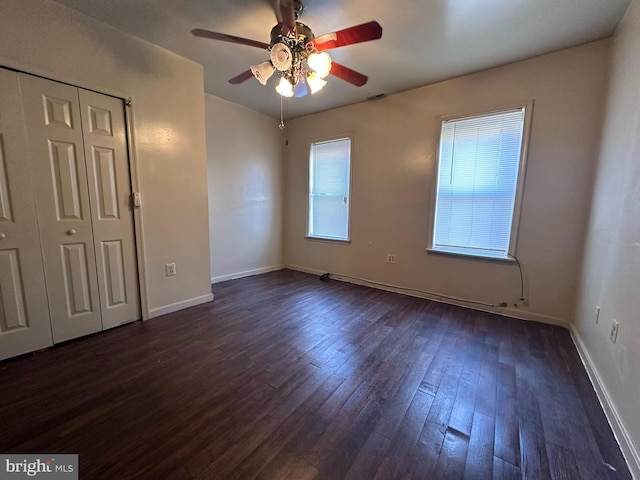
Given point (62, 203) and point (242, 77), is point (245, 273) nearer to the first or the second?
point (62, 203)

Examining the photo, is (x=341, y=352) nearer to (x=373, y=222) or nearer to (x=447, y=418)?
(x=447, y=418)

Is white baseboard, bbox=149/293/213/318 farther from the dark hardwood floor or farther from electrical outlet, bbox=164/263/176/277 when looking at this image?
electrical outlet, bbox=164/263/176/277

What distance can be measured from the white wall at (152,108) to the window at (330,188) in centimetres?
186

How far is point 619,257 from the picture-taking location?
5.08 ft

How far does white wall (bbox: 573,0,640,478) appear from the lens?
1.27 meters

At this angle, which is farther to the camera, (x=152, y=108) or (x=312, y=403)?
(x=152, y=108)

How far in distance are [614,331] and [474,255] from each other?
55.0 inches

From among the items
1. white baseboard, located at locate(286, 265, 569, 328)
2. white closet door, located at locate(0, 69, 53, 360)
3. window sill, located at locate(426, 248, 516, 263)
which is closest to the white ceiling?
white closet door, located at locate(0, 69, 53, 360)

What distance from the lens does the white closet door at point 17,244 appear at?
171 centimetres

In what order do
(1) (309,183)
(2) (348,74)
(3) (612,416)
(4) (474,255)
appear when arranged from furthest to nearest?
(1) (309,183) < (4) (474,255) < (2) (348,74) < (3) (612,416)

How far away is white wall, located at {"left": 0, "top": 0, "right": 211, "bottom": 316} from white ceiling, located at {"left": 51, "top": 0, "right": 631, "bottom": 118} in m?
0.17

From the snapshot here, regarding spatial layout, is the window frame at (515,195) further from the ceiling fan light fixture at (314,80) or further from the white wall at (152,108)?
the white wall at (152,108)

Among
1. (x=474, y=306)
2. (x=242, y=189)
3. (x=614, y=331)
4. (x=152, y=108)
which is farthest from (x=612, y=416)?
(x=242, y=189)

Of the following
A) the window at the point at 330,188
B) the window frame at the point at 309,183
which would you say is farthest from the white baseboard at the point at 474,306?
the window at the point at 330,188
